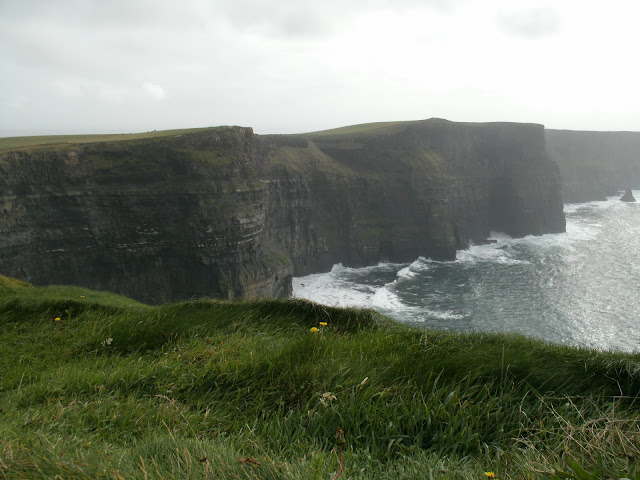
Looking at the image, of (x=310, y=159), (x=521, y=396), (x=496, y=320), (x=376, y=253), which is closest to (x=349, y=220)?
(x=376, y=253)

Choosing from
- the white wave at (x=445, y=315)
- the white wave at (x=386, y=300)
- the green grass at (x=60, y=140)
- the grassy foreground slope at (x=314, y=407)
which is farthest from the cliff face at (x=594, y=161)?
the grassy foreground slope at (x=314, y=407)

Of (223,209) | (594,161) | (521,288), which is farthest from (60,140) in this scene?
(594,161)

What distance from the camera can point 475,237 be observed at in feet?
234

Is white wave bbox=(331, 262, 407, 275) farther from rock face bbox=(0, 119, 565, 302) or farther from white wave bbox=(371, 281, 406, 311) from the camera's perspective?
white wave bbox=(371, 281, 406, 311)

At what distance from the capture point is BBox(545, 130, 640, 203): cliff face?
112750mm

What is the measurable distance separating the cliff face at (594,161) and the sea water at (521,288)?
1754 inches

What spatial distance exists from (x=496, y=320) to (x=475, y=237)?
37.6 m

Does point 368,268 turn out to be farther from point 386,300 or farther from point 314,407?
point 314,407

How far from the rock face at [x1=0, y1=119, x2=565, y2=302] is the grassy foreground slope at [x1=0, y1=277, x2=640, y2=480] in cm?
3327

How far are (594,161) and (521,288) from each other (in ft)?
321

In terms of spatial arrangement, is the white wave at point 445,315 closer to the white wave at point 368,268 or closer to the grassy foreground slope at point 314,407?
the white wave at point 368,268

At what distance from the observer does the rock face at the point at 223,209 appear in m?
33.4

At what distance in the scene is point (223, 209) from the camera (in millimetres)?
38469

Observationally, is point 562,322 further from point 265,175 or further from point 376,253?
point 265,175
